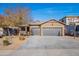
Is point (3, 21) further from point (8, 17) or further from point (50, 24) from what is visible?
point (50, 24)

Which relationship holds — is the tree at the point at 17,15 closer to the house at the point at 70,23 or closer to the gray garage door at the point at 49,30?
the gray garage door at the point at 49,30

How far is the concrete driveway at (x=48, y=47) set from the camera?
8.28 m

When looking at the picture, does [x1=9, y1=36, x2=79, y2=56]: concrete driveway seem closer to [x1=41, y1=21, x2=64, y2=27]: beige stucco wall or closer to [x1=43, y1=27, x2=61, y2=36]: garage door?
[x1=43, y1=27, x2=61, y2=36]: garage door

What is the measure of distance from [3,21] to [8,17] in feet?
0.81

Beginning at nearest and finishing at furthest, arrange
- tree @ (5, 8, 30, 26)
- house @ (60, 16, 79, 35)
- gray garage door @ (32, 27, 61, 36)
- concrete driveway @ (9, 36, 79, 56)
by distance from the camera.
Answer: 1. concrete driveway @ (9, 36, 79, 56)
2. tree @ (5, 8, 30, 26)
3. house @ (60, 16, 79, 35)
4. gray garage door @ (32, 27, 61, 36)

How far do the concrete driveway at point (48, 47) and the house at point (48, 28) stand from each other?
0.15 meters

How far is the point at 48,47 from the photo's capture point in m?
8.51

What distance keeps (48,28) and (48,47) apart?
2.08 feet

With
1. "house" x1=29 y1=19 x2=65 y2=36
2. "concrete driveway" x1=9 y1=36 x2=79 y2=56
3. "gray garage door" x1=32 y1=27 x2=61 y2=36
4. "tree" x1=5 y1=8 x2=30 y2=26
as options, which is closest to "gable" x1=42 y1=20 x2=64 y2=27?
"house" x1=29 y1=19 x2=65 y2=36

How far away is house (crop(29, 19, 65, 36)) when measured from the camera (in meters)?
8.61

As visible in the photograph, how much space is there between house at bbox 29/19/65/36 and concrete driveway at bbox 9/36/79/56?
0.15 metres

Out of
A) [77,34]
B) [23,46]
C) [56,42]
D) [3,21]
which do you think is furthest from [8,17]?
[77,34]

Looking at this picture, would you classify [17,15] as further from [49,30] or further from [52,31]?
[52,31]

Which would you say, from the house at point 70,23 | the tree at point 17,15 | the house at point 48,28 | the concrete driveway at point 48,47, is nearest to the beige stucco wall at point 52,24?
the house at point 48,28
